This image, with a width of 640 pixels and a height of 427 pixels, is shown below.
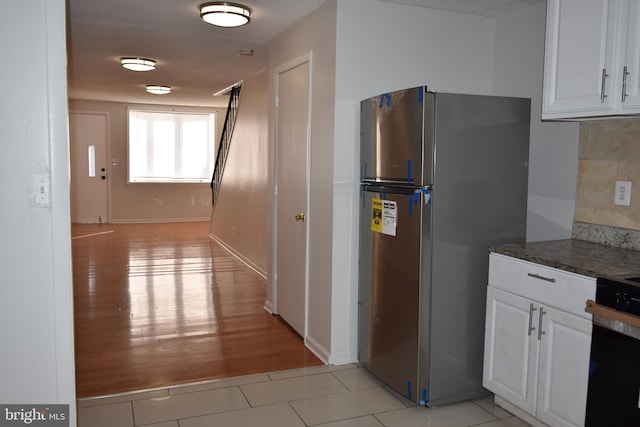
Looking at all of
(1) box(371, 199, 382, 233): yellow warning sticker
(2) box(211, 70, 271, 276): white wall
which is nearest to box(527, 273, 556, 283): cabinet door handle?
(1) box(371, 199, 382, 233): yellow warning sticker

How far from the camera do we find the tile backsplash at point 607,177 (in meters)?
2.73

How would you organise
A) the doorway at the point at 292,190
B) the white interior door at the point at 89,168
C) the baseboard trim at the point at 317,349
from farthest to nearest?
1. the white interior door at the point at 89,168
2. the doorway at the point at 292,190
3. the baseboard trim at the point at 317,349

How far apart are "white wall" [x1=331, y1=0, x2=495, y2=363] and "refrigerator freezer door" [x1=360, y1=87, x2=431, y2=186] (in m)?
0.15

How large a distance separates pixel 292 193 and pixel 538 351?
229cm

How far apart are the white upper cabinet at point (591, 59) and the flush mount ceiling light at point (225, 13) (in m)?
2.00

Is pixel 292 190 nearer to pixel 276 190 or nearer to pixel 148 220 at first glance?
pixel 276 190

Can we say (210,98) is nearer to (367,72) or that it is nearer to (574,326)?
(367,72)

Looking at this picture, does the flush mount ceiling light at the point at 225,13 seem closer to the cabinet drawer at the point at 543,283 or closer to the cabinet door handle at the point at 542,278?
the cabinet drawer at the point at 543,283

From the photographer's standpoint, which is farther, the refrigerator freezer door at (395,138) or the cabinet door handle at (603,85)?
the refrigerator freezer door at (395,138)

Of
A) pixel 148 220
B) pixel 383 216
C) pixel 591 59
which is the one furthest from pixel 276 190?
pixel 148 220

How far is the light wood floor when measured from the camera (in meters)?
3.41

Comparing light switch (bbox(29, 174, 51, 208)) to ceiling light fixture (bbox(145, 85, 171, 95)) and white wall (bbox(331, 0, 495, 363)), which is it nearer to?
white wall (bbox(331, 0, 495, 363))

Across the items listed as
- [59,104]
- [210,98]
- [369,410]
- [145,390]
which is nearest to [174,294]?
[145,390]

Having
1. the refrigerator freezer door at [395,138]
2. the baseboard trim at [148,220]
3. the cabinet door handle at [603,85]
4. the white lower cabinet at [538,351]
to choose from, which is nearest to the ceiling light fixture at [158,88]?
the baseboard trim at [148,220]
